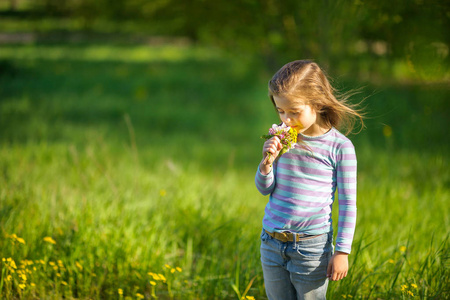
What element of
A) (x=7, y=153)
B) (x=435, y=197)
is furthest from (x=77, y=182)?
(x=435, y=197)

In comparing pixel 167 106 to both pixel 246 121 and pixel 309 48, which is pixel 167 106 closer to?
pixel 246 121

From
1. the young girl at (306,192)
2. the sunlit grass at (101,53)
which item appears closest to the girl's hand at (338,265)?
the young girl at (306,192)

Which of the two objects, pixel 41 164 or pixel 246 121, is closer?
pixel 41 164

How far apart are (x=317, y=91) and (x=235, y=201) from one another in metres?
1.93

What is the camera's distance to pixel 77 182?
356 centimetres

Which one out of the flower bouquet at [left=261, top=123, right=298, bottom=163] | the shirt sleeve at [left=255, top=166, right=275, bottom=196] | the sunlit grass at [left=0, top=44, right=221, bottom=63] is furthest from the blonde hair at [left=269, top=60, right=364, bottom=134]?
the sunlit grass at [left=0, top=44, right=221, bottom=63]

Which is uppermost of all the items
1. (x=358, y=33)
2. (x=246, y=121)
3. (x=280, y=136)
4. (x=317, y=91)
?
(x=358, y=33)

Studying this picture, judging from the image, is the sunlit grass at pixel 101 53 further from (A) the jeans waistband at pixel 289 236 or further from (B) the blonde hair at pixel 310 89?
(A) the jeans waistband at pixel 289 236

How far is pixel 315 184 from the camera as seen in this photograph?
1.61 m

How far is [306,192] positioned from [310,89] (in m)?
0.38

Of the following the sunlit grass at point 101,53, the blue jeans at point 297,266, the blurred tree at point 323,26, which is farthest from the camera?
the sunlit grass at point 101,53

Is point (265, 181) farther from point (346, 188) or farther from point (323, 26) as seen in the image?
point (323, 26)

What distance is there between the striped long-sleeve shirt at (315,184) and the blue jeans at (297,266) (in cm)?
5

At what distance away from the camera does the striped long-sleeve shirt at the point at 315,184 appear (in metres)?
1.58
